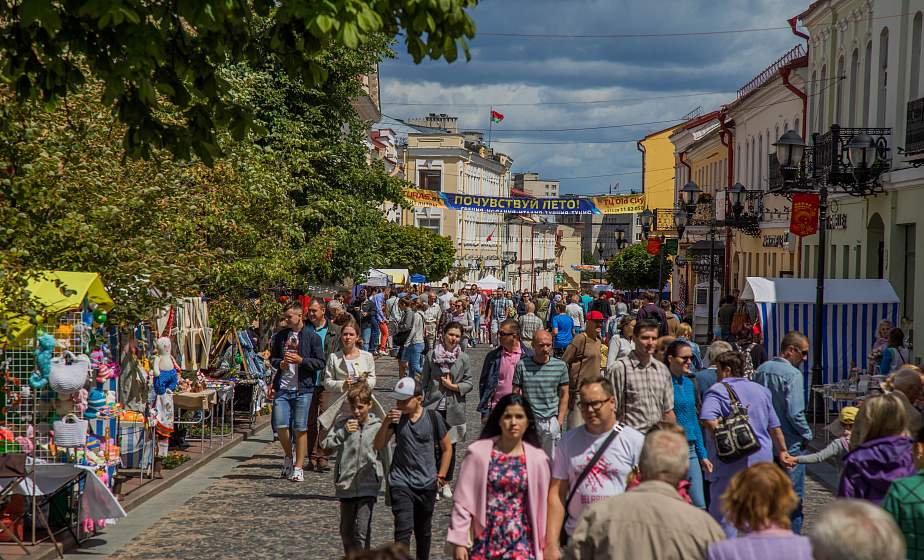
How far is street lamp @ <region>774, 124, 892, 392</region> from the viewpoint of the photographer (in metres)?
19.5

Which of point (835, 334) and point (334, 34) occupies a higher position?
point (334, 34)

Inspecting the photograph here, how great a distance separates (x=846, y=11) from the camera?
30.2 metres

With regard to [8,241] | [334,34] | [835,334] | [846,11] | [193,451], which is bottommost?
[193,451]

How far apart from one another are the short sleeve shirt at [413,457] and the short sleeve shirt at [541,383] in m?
2.41

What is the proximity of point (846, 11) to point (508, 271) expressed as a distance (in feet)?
297

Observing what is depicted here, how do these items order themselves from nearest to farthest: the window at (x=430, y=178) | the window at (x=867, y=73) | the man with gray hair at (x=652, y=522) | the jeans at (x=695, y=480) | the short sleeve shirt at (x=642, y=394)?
the man with gray hair at (x=652, y=522) < the jeans at (x=695, y=480) < the short sleeve shirt at (x=642, y=394) < the window at (x=867, y=73) < the window at (x=430, y=178)

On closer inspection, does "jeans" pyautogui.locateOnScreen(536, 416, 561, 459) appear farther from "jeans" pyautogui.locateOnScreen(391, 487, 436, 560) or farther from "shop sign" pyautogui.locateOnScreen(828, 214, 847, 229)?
"shop sign" pyautogui.locateOnScreen(828, 214, 847, 229)

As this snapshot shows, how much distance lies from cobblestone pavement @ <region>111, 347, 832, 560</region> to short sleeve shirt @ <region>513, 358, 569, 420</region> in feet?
4.49

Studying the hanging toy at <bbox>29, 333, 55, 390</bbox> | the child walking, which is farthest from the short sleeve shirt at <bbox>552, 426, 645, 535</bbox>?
the hanging toy at <bbox>29, 333, 55, 390</bbox>

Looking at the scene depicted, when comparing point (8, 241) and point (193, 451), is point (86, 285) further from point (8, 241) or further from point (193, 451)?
point (193, 451)

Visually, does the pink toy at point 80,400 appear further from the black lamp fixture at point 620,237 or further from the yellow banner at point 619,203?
the yellow banner at point 619,203

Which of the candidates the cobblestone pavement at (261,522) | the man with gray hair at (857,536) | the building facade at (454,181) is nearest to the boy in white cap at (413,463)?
the cobblestone pavement at (261,522)

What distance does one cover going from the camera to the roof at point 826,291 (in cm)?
2094

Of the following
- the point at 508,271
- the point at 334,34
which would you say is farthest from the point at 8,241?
the point at 508,271
